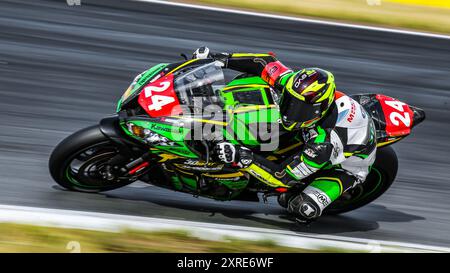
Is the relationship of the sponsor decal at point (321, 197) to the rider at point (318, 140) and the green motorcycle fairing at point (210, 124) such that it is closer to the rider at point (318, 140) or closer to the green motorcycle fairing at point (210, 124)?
the rider at point (318, 140)

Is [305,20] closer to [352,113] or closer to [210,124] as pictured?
[352,113]

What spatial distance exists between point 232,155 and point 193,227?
0.70 m

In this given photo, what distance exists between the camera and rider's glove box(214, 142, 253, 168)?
573 cm

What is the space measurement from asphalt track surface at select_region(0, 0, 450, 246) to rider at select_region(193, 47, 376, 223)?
50 centimetres

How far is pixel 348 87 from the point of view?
9891 millimetres

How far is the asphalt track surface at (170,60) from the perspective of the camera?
6.66 metres

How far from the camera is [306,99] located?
5750 millimetres

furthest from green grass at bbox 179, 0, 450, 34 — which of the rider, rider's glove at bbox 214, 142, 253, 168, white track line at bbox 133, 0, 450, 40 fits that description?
rider's glove at bbox 214, 142, 253, 168

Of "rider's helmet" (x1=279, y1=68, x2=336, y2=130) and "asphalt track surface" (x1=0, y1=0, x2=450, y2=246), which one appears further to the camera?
"asphalt track surface" (x1=0, y1=0, x2=450, y2=246)

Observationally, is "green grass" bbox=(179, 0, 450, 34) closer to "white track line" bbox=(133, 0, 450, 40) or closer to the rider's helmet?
"white track line" bbox=(133, 0, 450, 40)

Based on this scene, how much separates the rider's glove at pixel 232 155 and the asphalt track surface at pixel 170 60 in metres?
0.77
